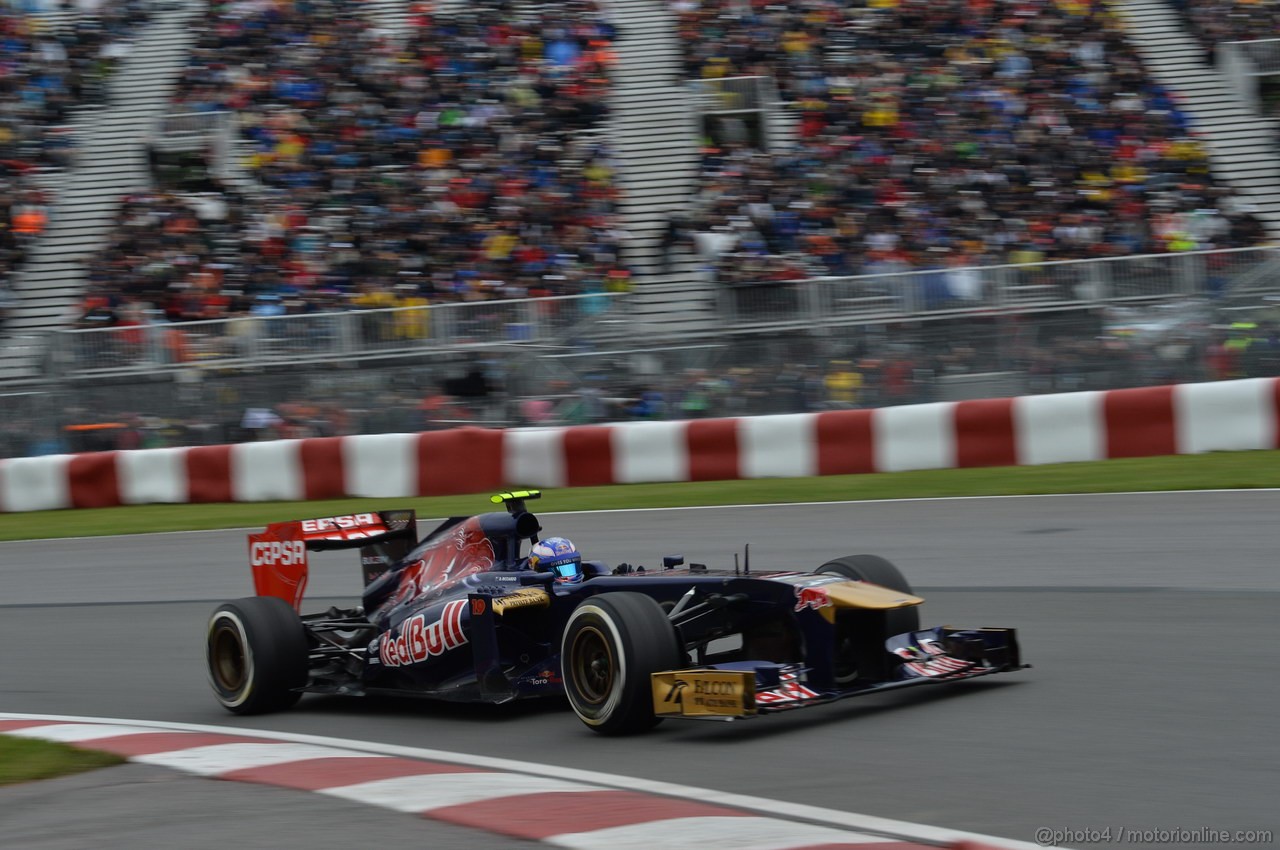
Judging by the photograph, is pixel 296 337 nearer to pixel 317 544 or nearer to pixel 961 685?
pixel 317 544

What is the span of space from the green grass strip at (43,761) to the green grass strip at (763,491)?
720 cm

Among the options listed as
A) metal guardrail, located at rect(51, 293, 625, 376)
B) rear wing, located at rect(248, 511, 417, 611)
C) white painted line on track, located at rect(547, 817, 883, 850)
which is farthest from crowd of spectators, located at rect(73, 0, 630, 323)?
white painted line on track, located at rect(547, 817, 883, 850)

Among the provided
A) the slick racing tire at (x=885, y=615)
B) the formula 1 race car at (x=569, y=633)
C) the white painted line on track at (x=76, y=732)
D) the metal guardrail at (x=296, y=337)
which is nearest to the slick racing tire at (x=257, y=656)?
the formula 1 race car at (x=569, y=633)

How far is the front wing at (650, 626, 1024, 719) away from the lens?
5.18m

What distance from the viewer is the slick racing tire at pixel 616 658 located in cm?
540

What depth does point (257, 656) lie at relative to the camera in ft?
22.0

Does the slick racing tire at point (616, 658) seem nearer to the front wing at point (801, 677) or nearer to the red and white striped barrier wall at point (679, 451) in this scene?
the front wing at point (801, 677)

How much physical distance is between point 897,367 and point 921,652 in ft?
26.0

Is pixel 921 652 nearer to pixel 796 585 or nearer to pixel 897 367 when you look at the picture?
pixel 796 585

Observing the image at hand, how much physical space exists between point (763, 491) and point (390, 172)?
25.9ft

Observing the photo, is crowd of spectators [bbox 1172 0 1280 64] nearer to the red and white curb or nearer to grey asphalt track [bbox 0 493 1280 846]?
grey asphalt track [bbox 0 493 1280 846]

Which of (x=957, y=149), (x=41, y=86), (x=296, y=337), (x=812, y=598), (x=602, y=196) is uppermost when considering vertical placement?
(x=41, y=86)

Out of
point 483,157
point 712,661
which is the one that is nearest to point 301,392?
point 483,157

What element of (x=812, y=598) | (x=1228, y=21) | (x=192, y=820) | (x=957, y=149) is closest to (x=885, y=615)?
(x=812, y=598)
